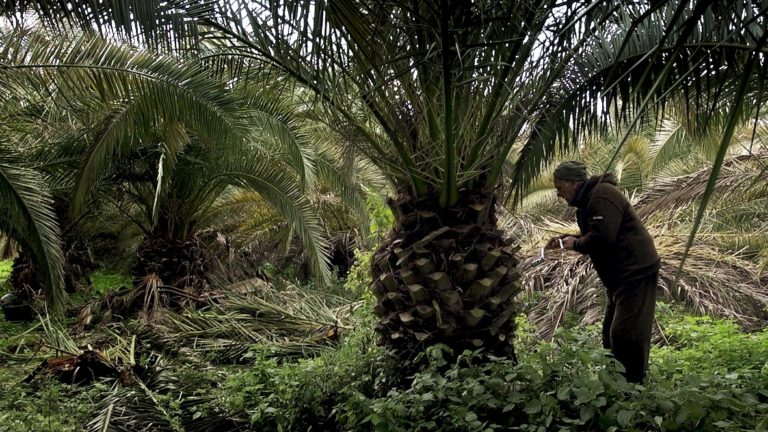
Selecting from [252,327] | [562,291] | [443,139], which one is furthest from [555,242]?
[252,327]

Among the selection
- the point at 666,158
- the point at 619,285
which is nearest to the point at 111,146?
the point at 619,285

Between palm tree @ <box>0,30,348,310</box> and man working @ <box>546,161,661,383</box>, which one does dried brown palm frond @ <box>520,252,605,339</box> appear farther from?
man working @ <box>546,161,661,383</box>

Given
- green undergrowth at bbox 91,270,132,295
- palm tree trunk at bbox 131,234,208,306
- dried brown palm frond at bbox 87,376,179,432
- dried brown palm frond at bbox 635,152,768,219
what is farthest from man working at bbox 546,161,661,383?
green undergrowth at bbox 91,270,132,295

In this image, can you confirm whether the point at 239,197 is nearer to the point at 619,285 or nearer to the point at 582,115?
the point at 582,115

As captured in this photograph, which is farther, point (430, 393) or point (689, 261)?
point (689, 261)

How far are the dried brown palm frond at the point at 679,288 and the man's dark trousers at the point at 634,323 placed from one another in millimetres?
3470

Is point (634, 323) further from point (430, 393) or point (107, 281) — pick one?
point (107, 281)

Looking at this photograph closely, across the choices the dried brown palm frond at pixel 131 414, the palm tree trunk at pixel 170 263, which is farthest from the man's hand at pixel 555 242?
the palm tree trunk at pixel 170 263

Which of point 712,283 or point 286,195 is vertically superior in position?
point 286,195

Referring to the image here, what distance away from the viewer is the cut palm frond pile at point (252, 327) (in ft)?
25.1

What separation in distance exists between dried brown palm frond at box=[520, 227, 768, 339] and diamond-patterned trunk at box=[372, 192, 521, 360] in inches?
134

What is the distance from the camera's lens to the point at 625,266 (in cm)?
492

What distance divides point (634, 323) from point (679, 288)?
15.4 ft

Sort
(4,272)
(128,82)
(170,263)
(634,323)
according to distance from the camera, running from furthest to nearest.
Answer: (4,272), (170,263), (128,82), (634,323)
